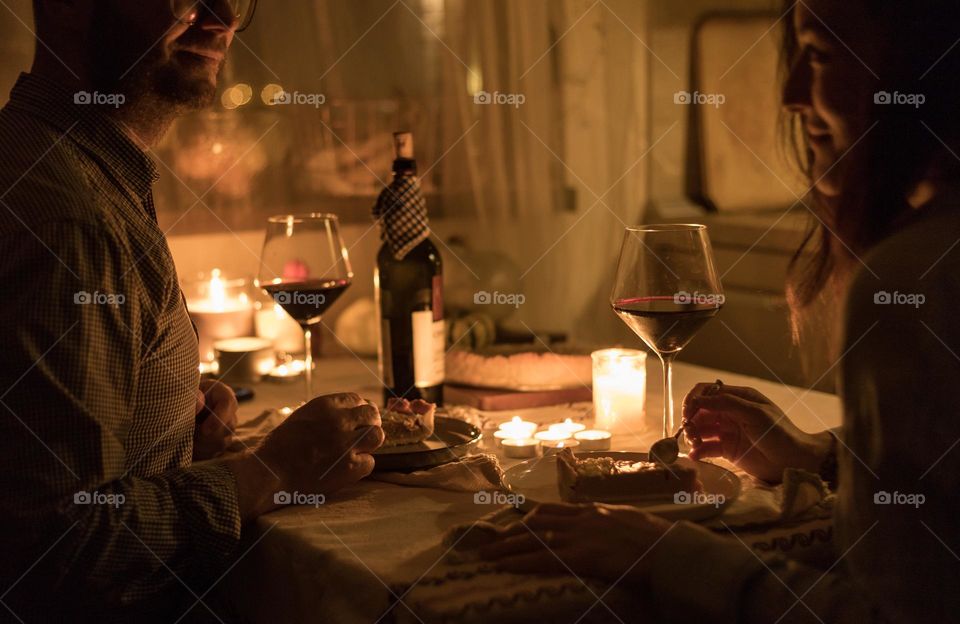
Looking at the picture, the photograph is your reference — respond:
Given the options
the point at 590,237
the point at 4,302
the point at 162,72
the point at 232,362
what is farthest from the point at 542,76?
the point at 4,302

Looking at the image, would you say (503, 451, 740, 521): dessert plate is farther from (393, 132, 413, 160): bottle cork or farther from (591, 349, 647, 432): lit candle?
(393, 132, 413, 160): bottle cork

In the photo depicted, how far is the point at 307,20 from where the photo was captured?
2.31 m

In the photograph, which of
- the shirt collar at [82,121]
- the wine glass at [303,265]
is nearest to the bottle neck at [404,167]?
the wine glass at [303,265]

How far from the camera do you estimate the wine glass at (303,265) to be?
4.53 ft

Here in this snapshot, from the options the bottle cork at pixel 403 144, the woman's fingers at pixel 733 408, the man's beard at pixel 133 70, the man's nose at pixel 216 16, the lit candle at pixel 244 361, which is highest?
the man's nose at pixel 216 16

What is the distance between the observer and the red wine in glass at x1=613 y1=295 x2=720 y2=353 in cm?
112

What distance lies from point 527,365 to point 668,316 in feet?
1.45

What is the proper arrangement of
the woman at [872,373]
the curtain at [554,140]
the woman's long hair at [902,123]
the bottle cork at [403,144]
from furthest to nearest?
the curtain at [554,140], the bottle cork at [403,144], the woman's long hair at [902,123], the woman at [872,373]

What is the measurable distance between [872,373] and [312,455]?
1.97ft

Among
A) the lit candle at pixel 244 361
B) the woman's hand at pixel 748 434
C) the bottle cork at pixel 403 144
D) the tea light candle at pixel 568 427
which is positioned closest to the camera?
the woman's hand at pixel 748 434

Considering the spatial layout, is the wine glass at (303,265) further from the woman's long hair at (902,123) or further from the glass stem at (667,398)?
the woman's long hair at (902,123)

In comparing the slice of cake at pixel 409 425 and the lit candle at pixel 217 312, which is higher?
the lit candle at pixel 217 312

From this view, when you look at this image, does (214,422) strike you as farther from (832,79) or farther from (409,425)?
(832,79)

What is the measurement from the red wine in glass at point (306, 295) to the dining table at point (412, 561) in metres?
0.32
